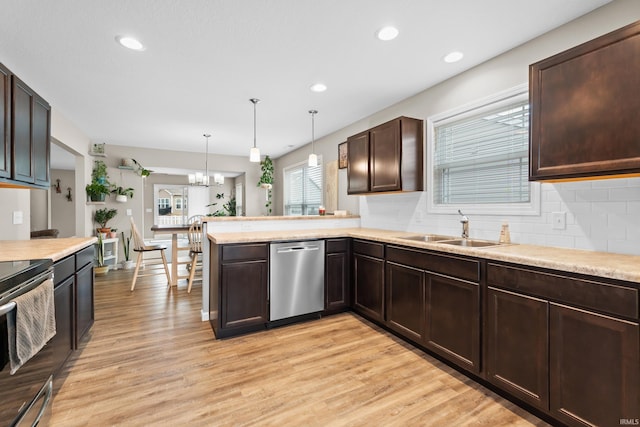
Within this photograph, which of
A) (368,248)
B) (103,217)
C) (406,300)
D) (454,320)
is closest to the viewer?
(454,320)

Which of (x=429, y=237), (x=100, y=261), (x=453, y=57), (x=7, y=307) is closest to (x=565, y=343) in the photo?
(x=429, y=237)

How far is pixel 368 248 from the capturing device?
314 centimetres

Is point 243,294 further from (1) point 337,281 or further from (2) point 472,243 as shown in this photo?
(2) point 472,243

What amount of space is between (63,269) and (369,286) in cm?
253

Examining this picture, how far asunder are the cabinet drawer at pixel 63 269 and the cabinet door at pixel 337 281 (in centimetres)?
217

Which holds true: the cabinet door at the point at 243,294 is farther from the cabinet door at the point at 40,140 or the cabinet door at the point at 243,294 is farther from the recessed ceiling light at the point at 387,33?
the recessed ceiling light at the point at 387,33

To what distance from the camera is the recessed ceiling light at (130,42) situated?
2.33 metres

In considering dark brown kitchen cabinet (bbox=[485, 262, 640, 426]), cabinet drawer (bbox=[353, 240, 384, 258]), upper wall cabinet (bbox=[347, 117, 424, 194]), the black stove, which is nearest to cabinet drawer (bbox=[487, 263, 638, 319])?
dark brown kitchen cabinet (bbox=[485, 262, 640, 426])

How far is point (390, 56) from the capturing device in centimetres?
262

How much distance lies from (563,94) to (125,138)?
6.30 metres

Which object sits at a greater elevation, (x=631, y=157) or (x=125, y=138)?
(x=125, y=138)

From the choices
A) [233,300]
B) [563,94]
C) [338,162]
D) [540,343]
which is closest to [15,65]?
[233,300]

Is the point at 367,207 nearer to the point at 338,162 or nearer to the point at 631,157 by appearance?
the point at 338,162

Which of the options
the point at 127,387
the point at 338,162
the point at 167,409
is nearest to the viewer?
the point at 167,409
